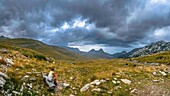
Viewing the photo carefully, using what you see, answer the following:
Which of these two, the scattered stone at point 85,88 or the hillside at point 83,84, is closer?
the hillside at point 83,84

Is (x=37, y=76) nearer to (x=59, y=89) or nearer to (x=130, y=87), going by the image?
(x=59, y=89)

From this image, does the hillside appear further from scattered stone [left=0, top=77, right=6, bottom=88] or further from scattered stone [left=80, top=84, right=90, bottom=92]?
scattered stone [left=0, top=77, right=6, bottom=88]

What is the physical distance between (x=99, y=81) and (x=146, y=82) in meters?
4.95

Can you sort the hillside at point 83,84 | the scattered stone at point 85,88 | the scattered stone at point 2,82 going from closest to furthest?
the scattered stone at point 2,82 < the hillside at point 83,84 < the scattered stone at point 85,88

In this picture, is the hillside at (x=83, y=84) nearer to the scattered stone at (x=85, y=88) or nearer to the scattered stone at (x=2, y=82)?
the scattered stone at (x=85, y=88)

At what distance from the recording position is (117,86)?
23.1 metres

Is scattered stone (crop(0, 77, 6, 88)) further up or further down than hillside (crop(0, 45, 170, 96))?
further up

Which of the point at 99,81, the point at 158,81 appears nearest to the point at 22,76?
the point at 99,81

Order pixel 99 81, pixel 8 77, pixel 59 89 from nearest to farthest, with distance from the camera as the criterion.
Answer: pixel 8 77 < pixel 59 89 < pixel 99 81

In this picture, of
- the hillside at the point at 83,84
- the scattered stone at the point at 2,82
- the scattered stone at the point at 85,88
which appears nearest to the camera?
the scattered stone at the point at 2,82

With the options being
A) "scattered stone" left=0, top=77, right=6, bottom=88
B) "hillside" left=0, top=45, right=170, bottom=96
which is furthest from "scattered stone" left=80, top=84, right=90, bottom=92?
"scattered stone" left=0, top=77, right=6, bottom=88

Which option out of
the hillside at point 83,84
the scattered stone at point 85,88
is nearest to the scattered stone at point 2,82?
the hillside at point 83,84

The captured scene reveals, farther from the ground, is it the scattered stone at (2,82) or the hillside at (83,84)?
the scattered stone at (2,82)

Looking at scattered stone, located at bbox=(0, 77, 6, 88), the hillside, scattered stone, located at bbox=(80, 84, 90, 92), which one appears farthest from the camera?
scattered stone, located at bbox=(80, 84, 90, 92)
